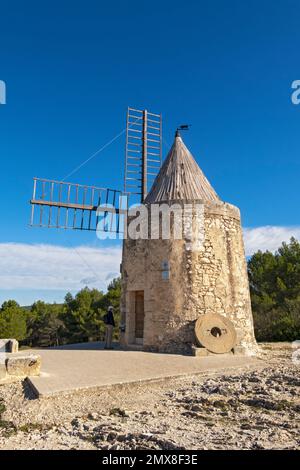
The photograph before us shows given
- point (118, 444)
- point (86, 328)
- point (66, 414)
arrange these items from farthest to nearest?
point (86, 328)
point (66, 414)
point (118, 444)

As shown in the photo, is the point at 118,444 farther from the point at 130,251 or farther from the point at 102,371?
the point at 130,251

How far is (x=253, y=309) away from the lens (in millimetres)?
20719

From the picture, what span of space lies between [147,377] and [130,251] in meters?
5.70

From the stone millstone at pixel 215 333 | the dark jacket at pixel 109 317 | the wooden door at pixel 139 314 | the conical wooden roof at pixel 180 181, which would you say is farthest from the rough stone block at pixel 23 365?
the conical wooden roof at pixel 180 181

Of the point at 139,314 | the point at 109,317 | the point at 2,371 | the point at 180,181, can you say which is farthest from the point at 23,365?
the point at 180,181

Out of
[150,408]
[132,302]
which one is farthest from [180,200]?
[150,408]

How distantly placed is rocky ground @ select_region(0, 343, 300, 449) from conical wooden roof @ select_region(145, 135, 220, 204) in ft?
20.8

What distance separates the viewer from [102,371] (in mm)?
A: 7355

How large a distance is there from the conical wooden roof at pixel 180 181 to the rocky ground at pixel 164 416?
6353 mm

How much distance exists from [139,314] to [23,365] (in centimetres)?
601

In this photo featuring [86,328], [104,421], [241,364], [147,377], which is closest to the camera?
[104,421]

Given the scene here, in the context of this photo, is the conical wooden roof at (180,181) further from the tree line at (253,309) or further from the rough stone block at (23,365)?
the tree line at (253,309)

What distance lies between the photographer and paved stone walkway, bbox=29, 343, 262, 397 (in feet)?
20.0

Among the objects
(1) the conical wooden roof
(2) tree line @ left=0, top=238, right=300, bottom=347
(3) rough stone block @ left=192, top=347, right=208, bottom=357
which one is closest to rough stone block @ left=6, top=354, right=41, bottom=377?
(3) rough stone block @ left=192, top=347, right=208, bottom=357
